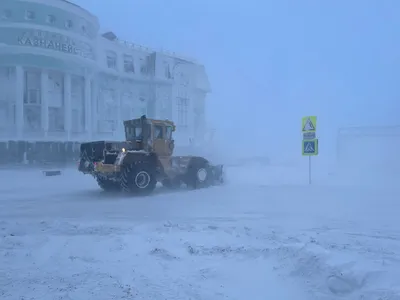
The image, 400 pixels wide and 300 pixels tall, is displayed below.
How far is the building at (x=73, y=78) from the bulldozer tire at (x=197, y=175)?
1783cm

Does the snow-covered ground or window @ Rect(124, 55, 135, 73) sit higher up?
window @ Rect(124, 55, 135, 73)

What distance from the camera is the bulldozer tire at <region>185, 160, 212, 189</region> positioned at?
13945 mm

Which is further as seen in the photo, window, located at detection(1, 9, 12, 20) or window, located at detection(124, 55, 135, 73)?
window, located at detection(124, 55, 135, 73)

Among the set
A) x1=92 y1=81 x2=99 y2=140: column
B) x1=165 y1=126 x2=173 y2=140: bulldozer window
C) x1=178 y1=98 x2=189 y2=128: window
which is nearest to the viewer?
x1=165 y1=126 x2=173 y2=140: bulldozer window

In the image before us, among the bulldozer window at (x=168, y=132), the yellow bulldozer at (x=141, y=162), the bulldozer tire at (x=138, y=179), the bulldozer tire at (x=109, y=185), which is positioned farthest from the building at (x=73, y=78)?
the bulldozer tire at (x=138, y=179)

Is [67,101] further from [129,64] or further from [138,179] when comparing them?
[138,179]

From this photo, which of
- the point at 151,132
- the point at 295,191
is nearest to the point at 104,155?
the point at 151,132

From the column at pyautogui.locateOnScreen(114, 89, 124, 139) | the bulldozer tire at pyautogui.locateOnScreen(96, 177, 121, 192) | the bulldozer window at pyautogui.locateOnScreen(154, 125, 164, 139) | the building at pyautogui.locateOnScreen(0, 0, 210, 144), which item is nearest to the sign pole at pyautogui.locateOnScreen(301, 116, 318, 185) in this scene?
the bulldozer window at pyautogui.locateOnScreen(154, 125, 164, 139)

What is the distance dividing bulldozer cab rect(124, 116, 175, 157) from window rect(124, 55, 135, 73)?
2501 centimetres

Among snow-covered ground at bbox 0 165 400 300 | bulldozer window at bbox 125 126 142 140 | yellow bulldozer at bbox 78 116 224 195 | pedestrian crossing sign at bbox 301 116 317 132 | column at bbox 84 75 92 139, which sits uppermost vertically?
column at bbox 84 75 92 139

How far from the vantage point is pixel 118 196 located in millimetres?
12062

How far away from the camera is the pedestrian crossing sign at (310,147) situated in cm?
1508

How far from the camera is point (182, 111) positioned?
39750mm

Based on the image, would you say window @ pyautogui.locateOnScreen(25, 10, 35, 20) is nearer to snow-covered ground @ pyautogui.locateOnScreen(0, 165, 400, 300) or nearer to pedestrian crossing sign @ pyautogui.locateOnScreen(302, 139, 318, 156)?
snow-covered ground @ pyautogui.locateOnScreen(0, 165, 400, 300)
